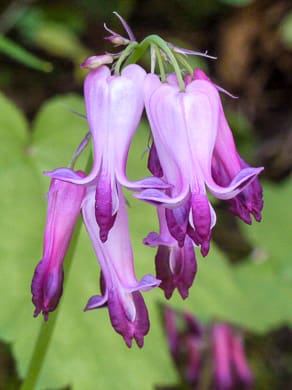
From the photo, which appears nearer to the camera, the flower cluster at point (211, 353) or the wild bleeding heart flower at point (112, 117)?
the wild bleeding heart flower at point (112, 117)

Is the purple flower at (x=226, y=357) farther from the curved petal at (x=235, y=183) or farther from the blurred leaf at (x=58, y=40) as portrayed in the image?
the blurred leaf at (x=58, y=40)

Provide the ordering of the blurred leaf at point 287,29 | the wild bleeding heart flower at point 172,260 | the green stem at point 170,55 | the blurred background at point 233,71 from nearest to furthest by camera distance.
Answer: the green stem at point 170,55 → the wild bleeding heart flower at point 172,260 → the blurred background at point 233,71 → the blurred leaf at point 287,29

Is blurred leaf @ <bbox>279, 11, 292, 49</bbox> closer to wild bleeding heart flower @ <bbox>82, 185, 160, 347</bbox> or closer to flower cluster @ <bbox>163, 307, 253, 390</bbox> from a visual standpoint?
flower cluster @ <bbox>163, 307, 253, 390</bbox>

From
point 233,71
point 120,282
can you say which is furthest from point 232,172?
point 233,71

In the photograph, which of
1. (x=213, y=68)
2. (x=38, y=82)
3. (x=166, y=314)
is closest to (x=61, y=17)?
(x=38, y=82)

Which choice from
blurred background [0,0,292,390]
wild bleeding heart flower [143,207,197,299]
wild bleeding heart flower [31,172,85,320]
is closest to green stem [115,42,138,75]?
wild bleeding heart flower [31,172,85,320]

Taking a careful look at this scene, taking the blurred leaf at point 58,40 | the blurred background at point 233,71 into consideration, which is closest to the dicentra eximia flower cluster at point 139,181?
the blurred background at point 233,71

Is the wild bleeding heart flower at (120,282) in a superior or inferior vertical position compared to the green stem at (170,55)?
inferior
